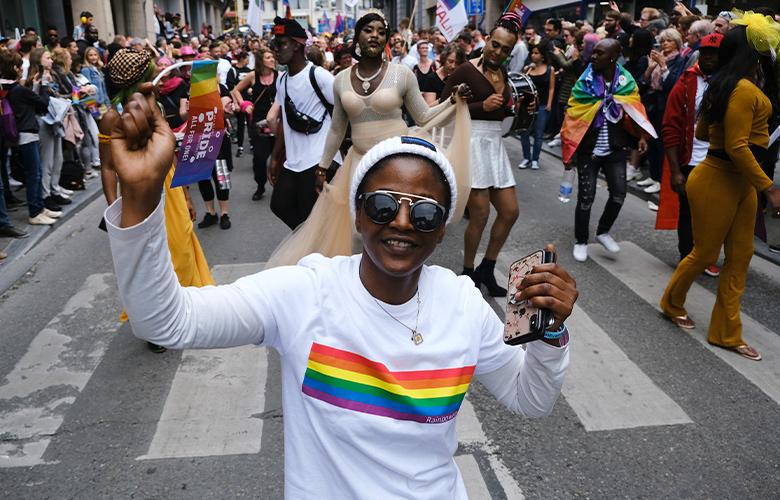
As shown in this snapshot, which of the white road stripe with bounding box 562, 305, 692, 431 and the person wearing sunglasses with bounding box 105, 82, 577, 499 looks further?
the white road stripe with bounding box 562, 305, 692, 431

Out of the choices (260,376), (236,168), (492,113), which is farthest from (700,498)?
(236,168)

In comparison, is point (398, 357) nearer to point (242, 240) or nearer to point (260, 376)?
point (260, 376)

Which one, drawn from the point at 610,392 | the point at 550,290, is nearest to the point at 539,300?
the point at 550,290

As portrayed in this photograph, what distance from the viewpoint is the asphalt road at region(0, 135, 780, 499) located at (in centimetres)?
332

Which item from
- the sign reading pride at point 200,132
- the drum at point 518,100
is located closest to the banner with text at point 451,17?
the drum at point 518,100

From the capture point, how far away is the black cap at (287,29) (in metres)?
5.51

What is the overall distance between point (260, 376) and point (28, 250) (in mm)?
4248

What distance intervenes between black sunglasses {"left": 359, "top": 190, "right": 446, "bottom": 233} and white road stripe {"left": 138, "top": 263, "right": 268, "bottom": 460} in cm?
224

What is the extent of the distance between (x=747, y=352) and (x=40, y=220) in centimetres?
754

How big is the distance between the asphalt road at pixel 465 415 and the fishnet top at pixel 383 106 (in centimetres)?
175

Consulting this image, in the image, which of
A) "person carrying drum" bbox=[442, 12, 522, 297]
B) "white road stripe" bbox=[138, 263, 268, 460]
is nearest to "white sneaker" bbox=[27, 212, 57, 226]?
"white road stripe" bbox=[138, 263, 268, 460]

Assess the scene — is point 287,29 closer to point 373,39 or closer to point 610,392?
point 373,39

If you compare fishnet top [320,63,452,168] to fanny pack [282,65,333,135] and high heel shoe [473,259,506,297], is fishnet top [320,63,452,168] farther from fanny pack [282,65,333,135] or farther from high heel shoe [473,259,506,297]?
high heel shoe [473,259,506,297]

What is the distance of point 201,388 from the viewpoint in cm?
426
